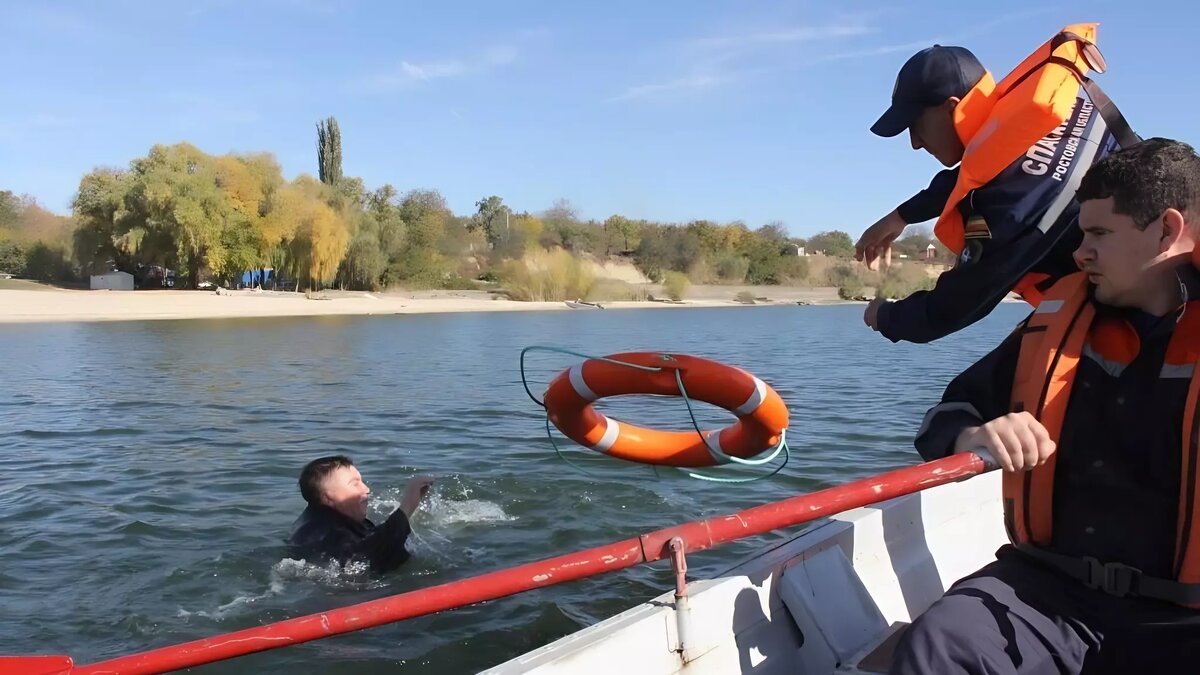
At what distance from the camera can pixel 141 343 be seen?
894 inches

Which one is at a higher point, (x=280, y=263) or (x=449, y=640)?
(x=280, y=263)

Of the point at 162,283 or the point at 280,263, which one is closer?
the point at 280,263

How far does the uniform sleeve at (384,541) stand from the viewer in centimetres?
493

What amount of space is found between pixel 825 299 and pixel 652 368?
61484mm

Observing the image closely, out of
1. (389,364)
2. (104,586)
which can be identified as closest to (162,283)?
(389,364)

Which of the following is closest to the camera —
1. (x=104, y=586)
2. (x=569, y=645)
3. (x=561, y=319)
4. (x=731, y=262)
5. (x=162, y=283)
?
(x=569, y=645)

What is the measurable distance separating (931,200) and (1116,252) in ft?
3.62

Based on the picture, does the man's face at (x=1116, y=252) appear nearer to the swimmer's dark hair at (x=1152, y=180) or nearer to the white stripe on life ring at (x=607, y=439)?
the swimmer's dark hair at (x=1152, y=180)

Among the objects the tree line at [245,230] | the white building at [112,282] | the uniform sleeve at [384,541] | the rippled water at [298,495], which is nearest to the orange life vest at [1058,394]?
the rippled water at [298,495]

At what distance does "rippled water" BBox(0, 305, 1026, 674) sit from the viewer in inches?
183

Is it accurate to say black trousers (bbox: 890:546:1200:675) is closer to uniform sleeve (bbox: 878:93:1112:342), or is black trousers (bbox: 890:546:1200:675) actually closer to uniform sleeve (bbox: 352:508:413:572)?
uniform sleeve (bbox: 878:93:1112:342)

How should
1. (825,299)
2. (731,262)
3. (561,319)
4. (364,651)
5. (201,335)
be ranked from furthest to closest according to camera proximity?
(731,262) < (825,299) < (561,319) < (201,335) < (364,651)

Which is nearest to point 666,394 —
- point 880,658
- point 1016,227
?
point 880,658

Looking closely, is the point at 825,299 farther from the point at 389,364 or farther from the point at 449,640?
the point at 449,640
